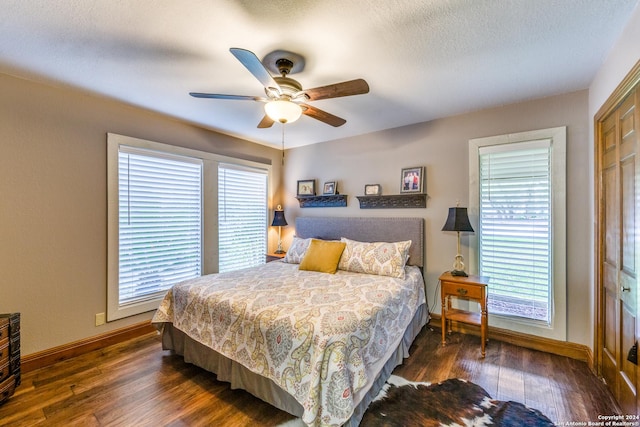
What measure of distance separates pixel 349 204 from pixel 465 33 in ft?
8.27

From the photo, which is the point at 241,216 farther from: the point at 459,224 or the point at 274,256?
the point at 459,224

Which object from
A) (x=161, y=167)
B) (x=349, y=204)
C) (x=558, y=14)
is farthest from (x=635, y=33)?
(x=161, y=167)

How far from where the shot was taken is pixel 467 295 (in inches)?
105

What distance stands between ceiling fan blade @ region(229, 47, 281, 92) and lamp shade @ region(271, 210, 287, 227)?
278cm

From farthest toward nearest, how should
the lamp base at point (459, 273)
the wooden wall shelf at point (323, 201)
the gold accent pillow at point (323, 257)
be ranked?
the wooden wall shelf at point (323, 201) → the gold accent pillow at point (323, 257) → the lamp base at point (459, 273)

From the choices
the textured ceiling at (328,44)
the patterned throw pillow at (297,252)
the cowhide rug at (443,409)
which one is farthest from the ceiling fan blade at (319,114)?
the cowhide rug at (443,409)

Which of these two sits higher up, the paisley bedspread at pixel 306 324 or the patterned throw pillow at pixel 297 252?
the patterned throw pillow at pixel 297 252

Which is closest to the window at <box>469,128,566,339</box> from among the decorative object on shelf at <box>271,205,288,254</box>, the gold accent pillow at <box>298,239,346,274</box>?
the gold accent pillow at <box>298,239,346,274</box>

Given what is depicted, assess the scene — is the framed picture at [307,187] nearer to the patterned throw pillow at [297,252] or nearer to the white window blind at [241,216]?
the white window blind at [241,216]

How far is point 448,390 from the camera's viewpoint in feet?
6.82

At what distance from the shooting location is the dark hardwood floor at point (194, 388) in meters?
1.84

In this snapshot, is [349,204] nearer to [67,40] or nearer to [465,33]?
[465,33]

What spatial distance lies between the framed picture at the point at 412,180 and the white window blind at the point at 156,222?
262cm

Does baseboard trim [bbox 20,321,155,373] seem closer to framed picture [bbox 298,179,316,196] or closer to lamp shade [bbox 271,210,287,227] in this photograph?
lamp shade [bbox 271,210,287,227]
